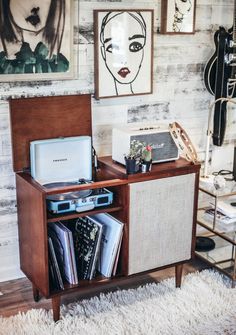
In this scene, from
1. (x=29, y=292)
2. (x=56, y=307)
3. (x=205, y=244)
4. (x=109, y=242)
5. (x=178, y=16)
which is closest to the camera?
(x=56, y=307)

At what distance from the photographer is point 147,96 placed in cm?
294

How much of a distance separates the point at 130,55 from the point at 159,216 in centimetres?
90

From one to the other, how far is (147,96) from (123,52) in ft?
1.05

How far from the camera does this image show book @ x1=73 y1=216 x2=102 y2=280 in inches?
97.5

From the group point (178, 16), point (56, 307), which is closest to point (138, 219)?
point (56, 307)

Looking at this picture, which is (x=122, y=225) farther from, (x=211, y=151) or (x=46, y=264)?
(x=211, y=151)

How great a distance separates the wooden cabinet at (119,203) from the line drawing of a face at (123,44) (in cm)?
26

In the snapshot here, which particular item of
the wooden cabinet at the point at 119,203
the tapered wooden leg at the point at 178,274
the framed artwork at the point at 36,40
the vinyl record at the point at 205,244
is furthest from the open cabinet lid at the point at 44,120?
the vinyl record at the point at 205,244

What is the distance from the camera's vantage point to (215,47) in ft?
10.0

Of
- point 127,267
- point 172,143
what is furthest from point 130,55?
point 127,267

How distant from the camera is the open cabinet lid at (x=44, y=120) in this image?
101 inches

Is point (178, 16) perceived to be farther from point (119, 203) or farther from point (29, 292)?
point (29, 292)


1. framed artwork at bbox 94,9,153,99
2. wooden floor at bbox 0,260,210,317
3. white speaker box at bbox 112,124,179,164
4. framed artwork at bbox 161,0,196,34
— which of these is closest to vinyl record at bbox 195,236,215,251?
wooden floor at bbox 0,260,210,317

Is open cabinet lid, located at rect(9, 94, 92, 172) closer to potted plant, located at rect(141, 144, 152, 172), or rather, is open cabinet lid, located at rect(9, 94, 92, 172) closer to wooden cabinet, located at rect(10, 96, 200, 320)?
wooden cabinet, located at rect(10, 96, 200, 320)
